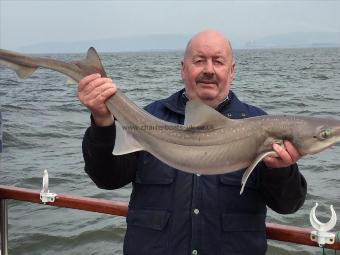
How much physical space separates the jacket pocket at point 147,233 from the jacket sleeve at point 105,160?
286mm

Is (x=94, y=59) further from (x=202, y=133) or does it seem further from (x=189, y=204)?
(x=189, y=204)

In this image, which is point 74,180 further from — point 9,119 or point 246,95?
point 246,95

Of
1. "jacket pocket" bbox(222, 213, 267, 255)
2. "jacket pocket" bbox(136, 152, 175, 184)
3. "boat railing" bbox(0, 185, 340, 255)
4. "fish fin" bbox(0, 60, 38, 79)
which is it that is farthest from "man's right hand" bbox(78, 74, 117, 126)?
"boat railing" bbox(0, 185, 340, 255)

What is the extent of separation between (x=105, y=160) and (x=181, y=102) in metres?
0.85

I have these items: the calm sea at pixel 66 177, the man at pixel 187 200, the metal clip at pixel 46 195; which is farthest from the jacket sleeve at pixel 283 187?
the calm sea at pixel 66 177

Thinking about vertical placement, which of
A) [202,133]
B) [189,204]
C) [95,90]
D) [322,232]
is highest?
[95,90]

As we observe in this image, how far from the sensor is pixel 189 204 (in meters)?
3.50

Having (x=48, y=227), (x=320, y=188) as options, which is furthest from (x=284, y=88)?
(x=48, y=227)

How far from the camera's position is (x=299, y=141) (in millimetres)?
2965

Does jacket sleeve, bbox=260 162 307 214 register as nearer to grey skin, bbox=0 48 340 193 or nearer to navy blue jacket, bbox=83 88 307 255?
navy blue jacket, bbox=83 88 307 255

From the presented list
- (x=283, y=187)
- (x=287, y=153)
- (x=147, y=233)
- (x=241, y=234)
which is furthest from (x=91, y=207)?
(x=287, y=153)

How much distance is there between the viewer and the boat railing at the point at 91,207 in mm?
3986

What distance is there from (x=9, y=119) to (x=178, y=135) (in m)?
16.5

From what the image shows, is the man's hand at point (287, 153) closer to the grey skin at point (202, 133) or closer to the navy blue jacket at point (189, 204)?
the grey skin at point (202, 133)
